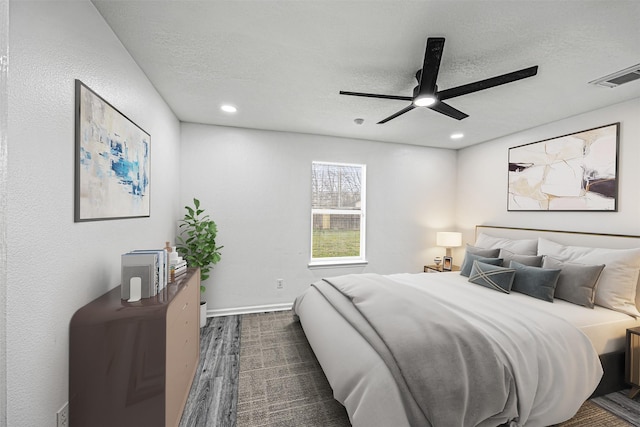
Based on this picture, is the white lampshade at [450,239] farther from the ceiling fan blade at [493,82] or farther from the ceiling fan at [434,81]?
the ceiling fan blade at [493,82]

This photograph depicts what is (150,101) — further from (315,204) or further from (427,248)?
(427,248)

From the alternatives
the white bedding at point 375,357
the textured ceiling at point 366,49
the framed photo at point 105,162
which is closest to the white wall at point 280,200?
the textured ceiling at point 366,49

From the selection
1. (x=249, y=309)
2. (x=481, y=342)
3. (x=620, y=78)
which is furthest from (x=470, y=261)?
(x=249, y=309)

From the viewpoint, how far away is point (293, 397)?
1.90 metres

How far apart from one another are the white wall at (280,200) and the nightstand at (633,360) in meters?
2.47

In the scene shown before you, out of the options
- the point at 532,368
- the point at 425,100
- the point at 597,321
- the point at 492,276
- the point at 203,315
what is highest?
the point at 425,100

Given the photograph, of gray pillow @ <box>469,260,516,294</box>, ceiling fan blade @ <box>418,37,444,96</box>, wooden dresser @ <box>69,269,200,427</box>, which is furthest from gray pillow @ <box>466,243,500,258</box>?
wooden dresser @ <box>69,269,200,427</box>

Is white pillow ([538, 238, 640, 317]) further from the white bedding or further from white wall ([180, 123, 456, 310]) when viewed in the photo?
white wall ([180, 123, 456, 310])

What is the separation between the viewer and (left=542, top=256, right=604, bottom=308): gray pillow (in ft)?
7.25

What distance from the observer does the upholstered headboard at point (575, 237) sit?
2395mm

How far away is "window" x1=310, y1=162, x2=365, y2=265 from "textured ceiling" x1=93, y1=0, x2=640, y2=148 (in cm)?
126

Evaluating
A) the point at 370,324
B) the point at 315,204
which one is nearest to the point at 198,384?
the point at 370,324

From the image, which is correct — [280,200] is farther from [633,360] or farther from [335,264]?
[633,360]

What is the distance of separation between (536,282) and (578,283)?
287mm
